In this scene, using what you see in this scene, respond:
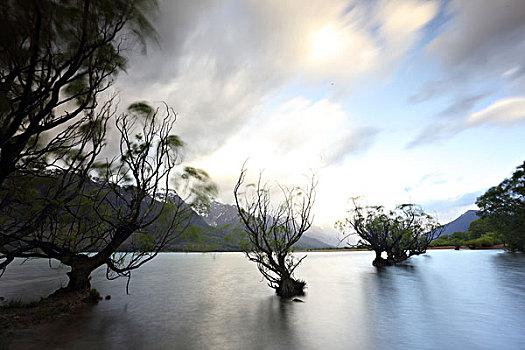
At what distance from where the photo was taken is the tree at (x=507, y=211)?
1714 inches

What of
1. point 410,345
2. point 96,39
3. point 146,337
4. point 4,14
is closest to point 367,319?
point 410,345

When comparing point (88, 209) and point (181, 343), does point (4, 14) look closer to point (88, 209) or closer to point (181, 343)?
point (181, 343)

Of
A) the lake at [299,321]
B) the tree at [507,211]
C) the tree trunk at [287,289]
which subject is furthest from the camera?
the tree at [507,211]

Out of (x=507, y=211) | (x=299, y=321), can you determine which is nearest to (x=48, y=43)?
(x=299, y=321)

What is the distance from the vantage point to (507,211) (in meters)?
46.7

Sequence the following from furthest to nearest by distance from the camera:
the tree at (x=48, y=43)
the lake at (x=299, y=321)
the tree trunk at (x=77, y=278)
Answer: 1. the tree trunk at (x=77, y=278)
2. the lake at (x=299, y=321)
3. the tree at (x=48, y=43)

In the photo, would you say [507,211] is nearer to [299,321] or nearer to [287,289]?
[287,289]

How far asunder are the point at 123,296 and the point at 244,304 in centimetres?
784

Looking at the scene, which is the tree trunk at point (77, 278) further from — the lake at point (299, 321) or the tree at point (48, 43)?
the tree at point (48, 43)

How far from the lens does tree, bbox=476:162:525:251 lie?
43531 millimetres

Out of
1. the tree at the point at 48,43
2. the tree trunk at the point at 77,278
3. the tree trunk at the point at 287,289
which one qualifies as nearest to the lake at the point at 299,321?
the tree trunk at the point at 287,289

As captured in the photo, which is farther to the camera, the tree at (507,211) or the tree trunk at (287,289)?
the tree at (507,211)

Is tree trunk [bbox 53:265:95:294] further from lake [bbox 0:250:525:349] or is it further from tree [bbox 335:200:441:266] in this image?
tree [bbox 335:200:441:266]

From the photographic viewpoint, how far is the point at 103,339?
8.10 metres
